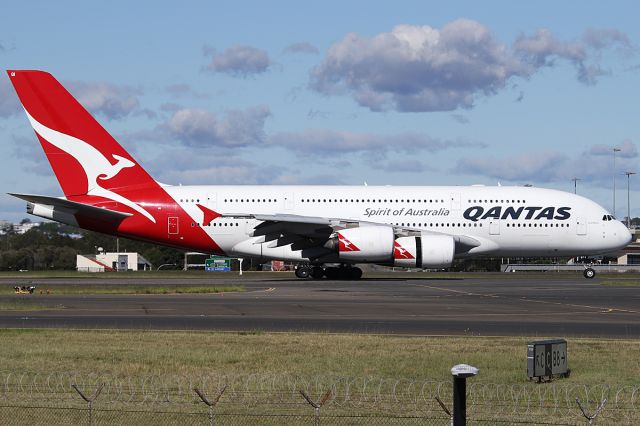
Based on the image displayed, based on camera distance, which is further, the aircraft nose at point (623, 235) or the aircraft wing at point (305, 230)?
the aircraft nose at point (623, 235)

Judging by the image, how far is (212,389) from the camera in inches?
630

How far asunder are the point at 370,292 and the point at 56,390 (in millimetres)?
28645

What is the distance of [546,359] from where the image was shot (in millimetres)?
17250

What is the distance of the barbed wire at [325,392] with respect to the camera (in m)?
14.5

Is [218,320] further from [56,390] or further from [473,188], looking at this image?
[473,188]

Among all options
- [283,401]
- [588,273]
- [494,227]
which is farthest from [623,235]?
[283,401]

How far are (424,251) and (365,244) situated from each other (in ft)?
10.9

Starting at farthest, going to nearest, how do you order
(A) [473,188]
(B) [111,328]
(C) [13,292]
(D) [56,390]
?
1. (A) [473,188]
2. (C) [13,292]
3. (B) [111,328]
4. (D) [56,390]

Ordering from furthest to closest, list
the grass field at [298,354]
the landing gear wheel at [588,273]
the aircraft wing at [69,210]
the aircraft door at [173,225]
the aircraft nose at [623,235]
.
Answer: the landing gear wheel at [588,273], the aircraft nose at [623,235], the aircraft door at [173,225], the aircraft wing at [69,210], the grass field at [298,354]

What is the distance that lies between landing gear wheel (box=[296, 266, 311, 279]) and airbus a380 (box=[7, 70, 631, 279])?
117 centimetres

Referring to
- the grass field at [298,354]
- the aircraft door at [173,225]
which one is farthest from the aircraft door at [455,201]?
the grass field at [298,354]

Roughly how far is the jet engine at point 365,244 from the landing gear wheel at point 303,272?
5.68 meters

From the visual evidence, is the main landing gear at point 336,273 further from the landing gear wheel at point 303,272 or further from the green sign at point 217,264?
the green sign at point 217,264

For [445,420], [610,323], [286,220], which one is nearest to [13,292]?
[286,220]
